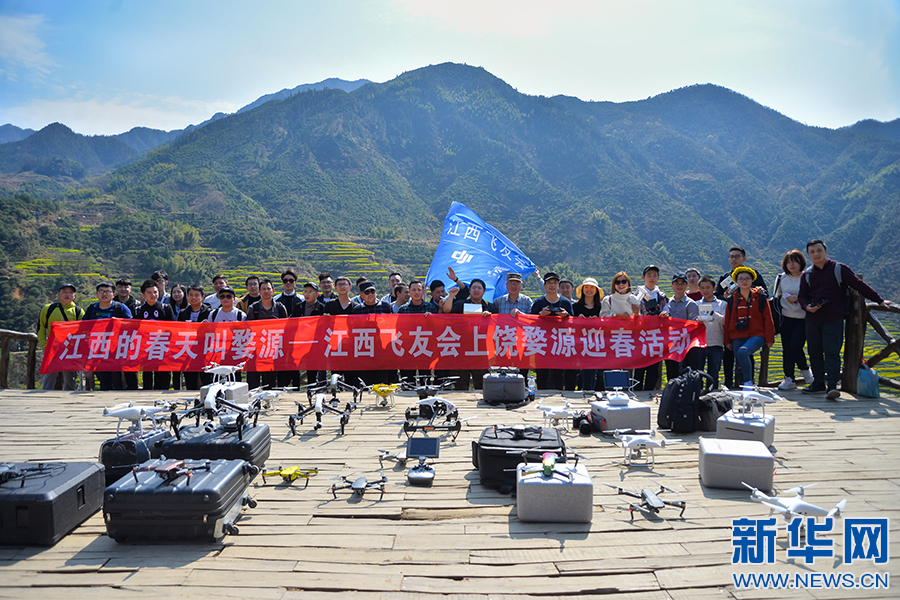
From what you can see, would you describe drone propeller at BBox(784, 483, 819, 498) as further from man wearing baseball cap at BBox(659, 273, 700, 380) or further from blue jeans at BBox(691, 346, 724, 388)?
man wearing baseball cap at BBox(659, 273, 700, 380)

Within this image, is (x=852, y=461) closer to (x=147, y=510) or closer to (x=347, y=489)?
(x=347, y=489)

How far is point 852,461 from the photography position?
Answer: 16.8 ft

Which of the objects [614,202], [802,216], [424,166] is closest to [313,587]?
[614,202]

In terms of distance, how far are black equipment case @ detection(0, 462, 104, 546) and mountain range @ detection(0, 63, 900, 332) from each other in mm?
62971

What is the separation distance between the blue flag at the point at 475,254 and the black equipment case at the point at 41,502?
821cm

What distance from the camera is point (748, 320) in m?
7.73

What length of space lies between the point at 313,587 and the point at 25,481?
7.61 feet

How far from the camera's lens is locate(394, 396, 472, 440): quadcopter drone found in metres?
6.16

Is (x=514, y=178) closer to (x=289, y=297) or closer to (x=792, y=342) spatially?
(x=289, y=297)

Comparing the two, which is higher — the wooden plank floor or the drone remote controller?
the drone remote controller

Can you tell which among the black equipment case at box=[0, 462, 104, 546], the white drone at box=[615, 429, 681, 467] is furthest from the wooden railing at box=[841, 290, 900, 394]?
the black equipment case at box=[0, 462, 104, 546]

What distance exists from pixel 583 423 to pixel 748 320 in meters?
3.45

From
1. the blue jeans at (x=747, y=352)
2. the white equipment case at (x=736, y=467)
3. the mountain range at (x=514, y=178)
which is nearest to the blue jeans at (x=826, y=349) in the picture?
the blue jeans at (x=747, y=352)

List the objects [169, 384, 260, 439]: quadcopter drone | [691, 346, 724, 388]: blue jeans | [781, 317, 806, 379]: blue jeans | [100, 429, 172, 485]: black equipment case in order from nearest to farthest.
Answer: [100, 429, 172, 485]: black equipment case → [169, 384, 260, 439]: quadcopter drone → [781, 317, 806, 379]: blue jeans → [691, 346, 724, 388]: blue jeans
